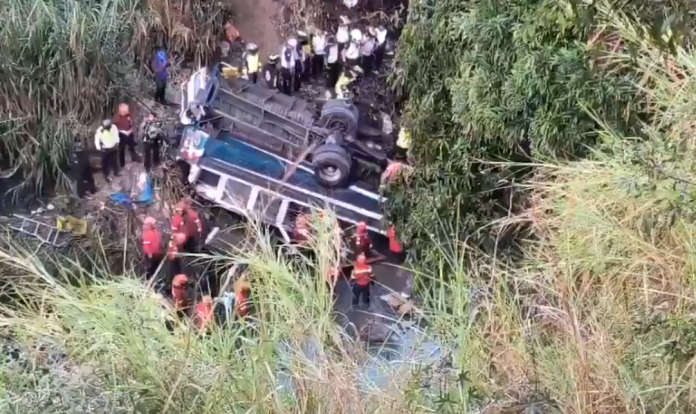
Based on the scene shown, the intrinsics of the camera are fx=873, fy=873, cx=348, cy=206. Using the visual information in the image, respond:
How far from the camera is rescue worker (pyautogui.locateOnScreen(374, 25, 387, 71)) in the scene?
1038 centimetres

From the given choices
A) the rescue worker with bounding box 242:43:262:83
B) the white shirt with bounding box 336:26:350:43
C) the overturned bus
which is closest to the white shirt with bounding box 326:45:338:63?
the white shirt with bounding box 336:26:350:43

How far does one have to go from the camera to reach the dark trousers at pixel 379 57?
10.4 meters

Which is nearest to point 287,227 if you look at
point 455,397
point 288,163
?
point 288,163

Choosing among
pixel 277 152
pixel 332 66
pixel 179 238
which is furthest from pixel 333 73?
pixel 179 238

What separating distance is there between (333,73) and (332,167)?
2.31 m

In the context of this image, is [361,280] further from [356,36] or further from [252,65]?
→ [356,36]

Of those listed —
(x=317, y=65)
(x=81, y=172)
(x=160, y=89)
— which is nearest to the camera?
(x=81, y=172)

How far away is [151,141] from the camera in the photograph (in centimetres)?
912

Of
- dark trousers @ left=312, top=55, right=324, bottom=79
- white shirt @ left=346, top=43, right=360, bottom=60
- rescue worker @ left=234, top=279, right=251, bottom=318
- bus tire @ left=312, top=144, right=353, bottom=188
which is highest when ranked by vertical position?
rescue worker @ left=234, top=279, right=251, bottom=318

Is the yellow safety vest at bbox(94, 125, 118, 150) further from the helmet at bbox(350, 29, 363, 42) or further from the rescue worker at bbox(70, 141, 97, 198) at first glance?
the helmet at bbox(350, 29, 363, 42)

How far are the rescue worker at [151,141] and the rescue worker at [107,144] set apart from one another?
1.04 ft

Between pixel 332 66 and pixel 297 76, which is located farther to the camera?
pixel 332 66

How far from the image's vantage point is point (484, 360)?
3.23 m

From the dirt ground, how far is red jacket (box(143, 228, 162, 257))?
4185 millimetres
